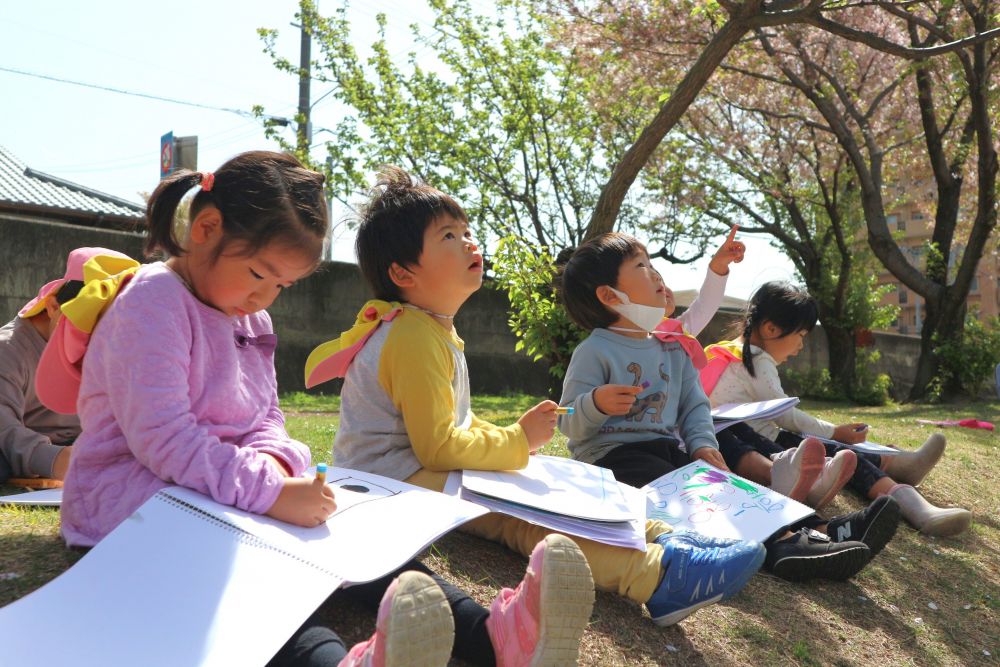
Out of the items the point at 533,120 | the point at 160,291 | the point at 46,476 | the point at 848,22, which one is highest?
the point at 848,22

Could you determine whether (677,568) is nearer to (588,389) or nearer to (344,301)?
(588,389)

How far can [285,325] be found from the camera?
9.81m

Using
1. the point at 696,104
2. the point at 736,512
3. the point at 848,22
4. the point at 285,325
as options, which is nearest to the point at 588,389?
the point at 736,512

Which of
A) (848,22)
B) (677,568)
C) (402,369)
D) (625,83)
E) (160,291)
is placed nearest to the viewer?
(160,291)

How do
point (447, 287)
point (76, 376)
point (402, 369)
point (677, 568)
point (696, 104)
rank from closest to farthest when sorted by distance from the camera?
point (76, 376) < point (677, 568) < point (402, 369) < point (447, 287) < point (696, 104)

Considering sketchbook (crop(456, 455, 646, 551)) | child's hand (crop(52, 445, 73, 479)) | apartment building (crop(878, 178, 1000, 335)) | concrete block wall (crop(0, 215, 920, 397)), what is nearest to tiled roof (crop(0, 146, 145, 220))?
concrete block wall (crop(0, 215, 920, 397))

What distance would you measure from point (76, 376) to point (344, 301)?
829 centimetres

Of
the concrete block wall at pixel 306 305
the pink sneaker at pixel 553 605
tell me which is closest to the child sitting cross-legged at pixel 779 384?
the pink sneaker at pixel 553 605

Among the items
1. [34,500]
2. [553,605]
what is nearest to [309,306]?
[34,500]

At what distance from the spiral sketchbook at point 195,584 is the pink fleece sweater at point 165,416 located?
74 mm

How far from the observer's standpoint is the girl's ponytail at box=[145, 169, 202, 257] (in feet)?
6.50

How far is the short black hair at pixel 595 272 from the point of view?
3.27 metres

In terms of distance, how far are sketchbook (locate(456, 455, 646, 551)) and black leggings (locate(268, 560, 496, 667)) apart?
0.23 meters

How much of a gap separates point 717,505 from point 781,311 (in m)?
1.64
